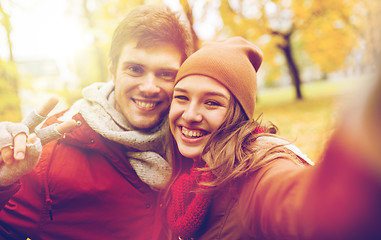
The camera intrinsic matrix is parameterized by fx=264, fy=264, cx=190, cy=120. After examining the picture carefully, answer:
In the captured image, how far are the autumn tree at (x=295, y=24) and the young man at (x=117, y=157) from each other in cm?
579

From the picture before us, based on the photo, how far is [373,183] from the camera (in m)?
0.56

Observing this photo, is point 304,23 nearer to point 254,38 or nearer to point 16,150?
point 254,38

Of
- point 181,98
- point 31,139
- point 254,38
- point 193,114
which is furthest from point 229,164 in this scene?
point 254,38

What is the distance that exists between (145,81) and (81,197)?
0.94 m

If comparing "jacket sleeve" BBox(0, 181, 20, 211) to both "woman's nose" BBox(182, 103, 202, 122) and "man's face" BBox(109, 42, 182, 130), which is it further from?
"woman's nose" BBox(182, 103, 202, 122)

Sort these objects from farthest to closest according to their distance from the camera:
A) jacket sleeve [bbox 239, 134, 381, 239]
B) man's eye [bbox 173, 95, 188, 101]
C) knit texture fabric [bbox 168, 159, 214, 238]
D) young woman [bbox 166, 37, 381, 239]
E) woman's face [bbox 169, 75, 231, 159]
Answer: man's eye [bbox 173, 95, 188, 101] → woman's face [bbox 169, 75, 231, 159] → knit texture fabric [bbox 168, 159, 214, 238] → young woman [bbox 166, 37, 381, 239] → jacket sleeve [bbox 239, 134, 381, 239]

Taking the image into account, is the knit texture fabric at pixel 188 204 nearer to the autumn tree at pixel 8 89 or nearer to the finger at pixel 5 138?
the finger at pixel 5 138

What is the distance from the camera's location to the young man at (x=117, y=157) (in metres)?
1.75

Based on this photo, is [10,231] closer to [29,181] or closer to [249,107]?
[29,181]

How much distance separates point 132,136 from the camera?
1.89m

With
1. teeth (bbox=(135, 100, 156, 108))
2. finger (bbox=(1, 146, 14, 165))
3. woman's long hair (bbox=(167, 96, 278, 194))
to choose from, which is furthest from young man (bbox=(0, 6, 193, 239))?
woman's long hair (bbox=(167, 96, 278, 194))

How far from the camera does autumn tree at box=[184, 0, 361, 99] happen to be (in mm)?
8675

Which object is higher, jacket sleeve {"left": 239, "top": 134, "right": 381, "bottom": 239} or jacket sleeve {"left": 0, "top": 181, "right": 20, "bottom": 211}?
jacket sleeve {"left": 239, "top": 134, "right": 381, "bottom": 239}

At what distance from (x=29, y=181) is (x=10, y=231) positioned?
343 mm
